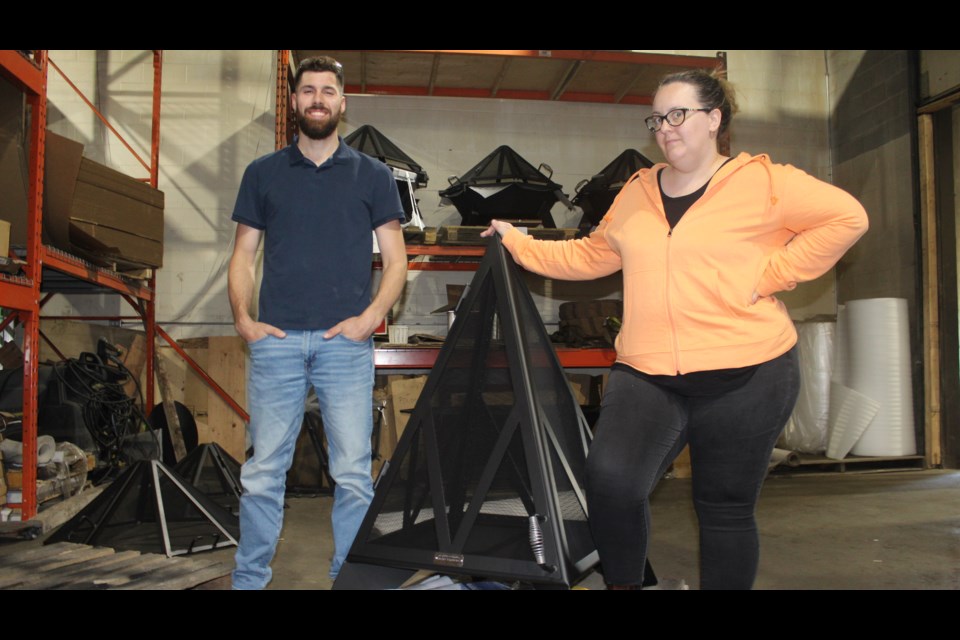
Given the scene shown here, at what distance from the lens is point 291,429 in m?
2.39

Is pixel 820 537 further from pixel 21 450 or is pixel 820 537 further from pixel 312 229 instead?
pixel 21 450

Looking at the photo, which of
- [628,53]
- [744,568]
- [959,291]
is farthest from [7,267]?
[959,291]

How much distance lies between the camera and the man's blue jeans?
2.34 metres

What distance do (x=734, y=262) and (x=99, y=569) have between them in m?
2.89

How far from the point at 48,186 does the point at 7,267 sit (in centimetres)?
83

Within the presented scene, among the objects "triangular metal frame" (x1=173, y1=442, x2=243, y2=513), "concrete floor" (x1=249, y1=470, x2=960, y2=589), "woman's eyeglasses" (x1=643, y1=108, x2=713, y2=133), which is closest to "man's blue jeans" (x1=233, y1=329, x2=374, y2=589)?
"concrete floor" (x1=249, y1=470, x2=960, y2=589)

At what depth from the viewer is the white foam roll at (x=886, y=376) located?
6.27 metres

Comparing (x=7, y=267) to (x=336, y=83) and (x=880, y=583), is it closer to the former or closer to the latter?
(x=336, y=83)

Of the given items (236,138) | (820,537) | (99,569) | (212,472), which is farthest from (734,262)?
(236,138)

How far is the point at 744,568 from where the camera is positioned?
1.82 m

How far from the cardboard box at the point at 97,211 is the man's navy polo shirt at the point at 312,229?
101 inches

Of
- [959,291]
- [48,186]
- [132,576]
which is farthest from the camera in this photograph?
[959,291]

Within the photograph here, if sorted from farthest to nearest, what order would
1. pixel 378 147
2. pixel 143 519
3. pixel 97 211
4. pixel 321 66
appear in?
pixel 378 147, pixel 97 211, pixel 143 519, pixel 321 66

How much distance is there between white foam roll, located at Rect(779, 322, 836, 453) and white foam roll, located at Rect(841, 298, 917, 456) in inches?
10.1
